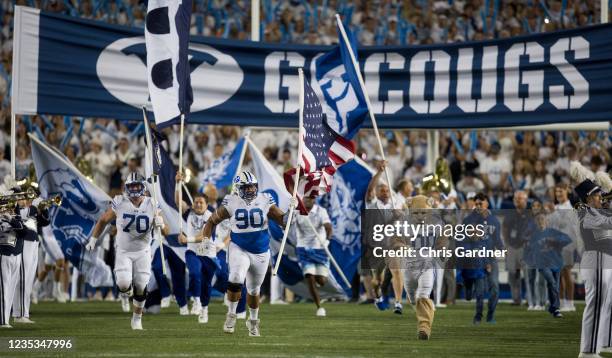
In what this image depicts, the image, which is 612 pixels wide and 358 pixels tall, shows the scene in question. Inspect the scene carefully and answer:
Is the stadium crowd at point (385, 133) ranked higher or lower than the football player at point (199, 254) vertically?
higher

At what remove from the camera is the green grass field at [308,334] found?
13195 mm

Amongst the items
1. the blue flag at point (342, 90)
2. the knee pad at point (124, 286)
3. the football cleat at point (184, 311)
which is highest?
the blue flag at point (342, 90)

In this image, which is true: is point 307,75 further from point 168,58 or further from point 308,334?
Result: point 308,334

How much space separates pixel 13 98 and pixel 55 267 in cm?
579

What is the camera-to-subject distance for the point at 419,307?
15.0 metres

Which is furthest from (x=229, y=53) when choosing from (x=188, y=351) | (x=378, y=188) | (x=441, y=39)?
(x=188, y=351)

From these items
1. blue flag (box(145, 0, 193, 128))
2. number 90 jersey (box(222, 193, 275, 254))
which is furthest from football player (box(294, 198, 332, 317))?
number 90 jersey (box(222, 193, 275, 254))

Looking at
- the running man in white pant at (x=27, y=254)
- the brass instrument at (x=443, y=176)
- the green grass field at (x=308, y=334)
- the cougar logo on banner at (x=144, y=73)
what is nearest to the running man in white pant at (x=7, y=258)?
the green grass field at (x=308, y=334)

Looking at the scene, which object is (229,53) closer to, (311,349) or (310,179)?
(310,179)

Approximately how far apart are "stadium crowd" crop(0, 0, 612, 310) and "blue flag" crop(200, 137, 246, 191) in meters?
2.65

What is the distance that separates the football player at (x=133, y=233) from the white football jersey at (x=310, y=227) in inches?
209

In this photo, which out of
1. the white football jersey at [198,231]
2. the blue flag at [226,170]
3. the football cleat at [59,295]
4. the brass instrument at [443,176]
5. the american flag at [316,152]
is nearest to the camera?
the american flag at [316,152]

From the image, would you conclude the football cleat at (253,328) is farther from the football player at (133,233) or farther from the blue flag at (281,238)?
the blue flag at (281,238)

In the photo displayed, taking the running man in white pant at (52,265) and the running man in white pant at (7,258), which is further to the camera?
the running man in white pant at (52,265)
